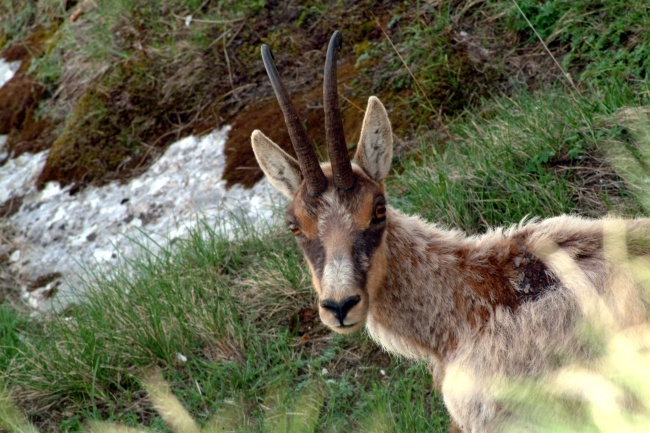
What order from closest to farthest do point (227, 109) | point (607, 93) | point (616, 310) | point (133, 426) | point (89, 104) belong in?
1. point (616, 310)
2. point (133, 426)
3. point (607, 93)
4. point (227, 109)
5. point (89, 104)

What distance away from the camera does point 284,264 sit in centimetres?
568

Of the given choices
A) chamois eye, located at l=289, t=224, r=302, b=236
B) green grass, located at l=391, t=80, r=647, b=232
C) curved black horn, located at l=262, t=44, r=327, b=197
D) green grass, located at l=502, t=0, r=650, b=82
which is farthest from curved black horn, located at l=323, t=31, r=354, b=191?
green grass, located at l=502, t=0, r=650, b=82

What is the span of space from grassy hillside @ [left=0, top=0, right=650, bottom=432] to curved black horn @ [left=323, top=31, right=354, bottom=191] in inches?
58.2

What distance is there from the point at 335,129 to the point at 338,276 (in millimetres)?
887

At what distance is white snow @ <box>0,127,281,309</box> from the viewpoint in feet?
22.8

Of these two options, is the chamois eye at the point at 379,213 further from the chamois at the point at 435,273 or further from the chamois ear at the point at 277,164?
the chamois ear at the point at 277,164

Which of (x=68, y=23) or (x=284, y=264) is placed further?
(x=68, y=23)

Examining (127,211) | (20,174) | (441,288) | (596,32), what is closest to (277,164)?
(441,288)

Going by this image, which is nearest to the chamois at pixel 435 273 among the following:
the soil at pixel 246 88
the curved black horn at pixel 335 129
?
the curved black horn at pixel 335 129

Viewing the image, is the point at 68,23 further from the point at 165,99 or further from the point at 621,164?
the point at 621,164

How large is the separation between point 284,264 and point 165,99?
3.37m

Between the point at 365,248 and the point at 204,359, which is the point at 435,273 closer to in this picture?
the point at 365,248

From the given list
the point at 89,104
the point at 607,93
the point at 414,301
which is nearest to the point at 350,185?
the point at 414,301

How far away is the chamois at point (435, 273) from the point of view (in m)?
3.76
